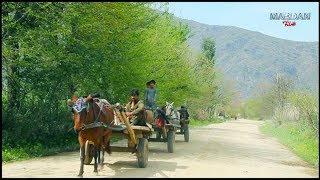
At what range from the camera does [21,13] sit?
60.7 feet

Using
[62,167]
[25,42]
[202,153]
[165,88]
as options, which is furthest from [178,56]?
[62,167]

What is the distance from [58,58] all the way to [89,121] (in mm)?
6609

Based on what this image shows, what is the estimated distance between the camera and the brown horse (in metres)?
12.3

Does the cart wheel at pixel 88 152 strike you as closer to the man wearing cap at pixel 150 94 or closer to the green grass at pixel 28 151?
the green grass at pixel 28 151

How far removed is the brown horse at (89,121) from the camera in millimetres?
12266

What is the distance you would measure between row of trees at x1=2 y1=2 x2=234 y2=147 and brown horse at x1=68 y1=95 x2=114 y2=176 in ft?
17.2

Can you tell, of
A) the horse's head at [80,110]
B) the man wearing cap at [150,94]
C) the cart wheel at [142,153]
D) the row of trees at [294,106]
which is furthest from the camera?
the row of trees at [294,106]

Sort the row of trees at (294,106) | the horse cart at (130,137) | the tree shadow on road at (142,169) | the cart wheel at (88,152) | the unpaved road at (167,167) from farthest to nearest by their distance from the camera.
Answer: the row of trees at (294,106) → the horse cart at (130,137) → the cart wheel at (88,152) → the unpaved road at (167,167) → the tree shadow on road at (142,169)

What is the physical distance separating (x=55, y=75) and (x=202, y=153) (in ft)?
21.9

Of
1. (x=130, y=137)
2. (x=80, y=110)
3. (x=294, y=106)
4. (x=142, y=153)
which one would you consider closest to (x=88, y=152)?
(x=130, y=137)

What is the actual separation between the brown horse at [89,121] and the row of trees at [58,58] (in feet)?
17.2

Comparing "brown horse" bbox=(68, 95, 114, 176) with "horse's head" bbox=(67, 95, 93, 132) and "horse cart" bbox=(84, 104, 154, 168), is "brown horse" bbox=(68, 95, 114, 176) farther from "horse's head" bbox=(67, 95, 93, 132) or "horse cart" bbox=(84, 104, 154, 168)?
"horse cart" bbox=(84, 104, 154, 168)

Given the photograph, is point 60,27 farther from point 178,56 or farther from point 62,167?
point 178,56

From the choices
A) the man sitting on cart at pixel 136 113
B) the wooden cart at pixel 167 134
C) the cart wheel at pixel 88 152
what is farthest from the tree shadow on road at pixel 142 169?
the wooden cart at pixel 167 134
